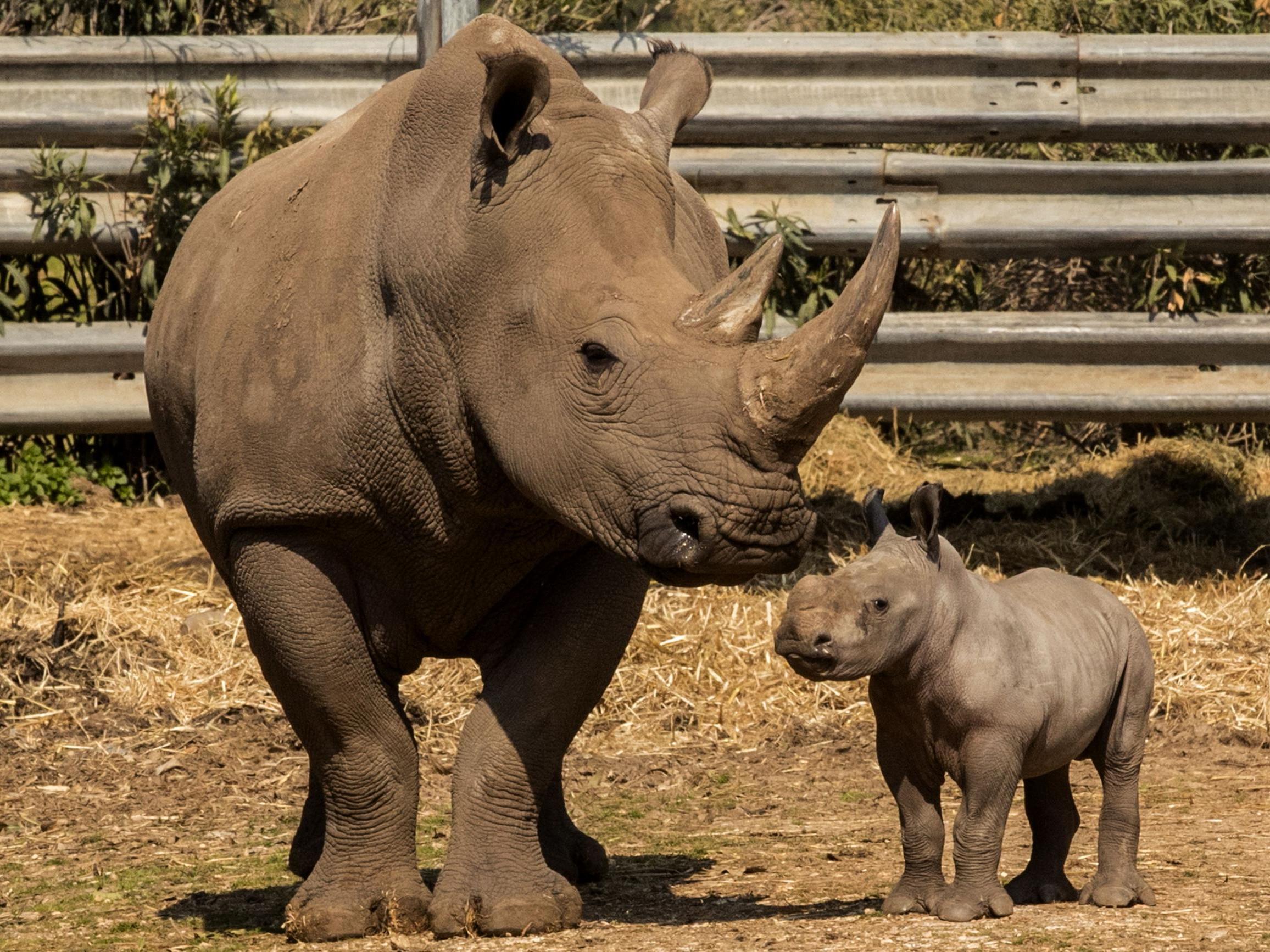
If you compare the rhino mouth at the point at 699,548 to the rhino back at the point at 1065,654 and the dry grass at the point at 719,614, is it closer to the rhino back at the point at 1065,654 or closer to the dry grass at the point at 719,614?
the rhino back at the point at 1065,654

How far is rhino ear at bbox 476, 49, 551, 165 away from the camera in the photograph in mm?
4859

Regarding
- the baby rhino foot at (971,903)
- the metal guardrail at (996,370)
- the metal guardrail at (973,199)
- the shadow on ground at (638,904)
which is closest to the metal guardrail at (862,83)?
the metal guardrail at (973,199)

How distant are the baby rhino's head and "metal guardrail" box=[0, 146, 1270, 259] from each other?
13.4ft

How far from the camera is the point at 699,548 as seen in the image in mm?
4496

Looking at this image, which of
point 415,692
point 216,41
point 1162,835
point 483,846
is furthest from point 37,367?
point 1162,835

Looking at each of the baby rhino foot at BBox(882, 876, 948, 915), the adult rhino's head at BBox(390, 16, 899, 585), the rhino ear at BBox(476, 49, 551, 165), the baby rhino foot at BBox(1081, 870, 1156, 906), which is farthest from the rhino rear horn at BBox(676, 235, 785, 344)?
the baby rhino foot at BBox(1081, 870, 1156, 906)

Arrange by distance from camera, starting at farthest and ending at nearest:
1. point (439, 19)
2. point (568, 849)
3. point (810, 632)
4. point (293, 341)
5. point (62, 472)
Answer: point (62, 472) < point (439, 19) < point (568, 849) < point (293, 341) < point (810, 632)

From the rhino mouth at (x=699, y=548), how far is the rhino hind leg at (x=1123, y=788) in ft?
4.80

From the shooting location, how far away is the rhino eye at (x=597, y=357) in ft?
15.3

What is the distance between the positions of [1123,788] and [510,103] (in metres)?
2.47

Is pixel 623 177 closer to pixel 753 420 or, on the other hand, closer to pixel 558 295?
pixel 558 295

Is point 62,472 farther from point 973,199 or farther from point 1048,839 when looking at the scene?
point 1048,839

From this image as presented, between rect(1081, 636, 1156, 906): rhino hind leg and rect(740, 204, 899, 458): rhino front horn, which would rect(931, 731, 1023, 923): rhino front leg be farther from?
rect(740, 204, 899, 458): rhino front horn

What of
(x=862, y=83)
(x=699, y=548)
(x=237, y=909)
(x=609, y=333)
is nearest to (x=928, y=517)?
(x=699, y=548)
